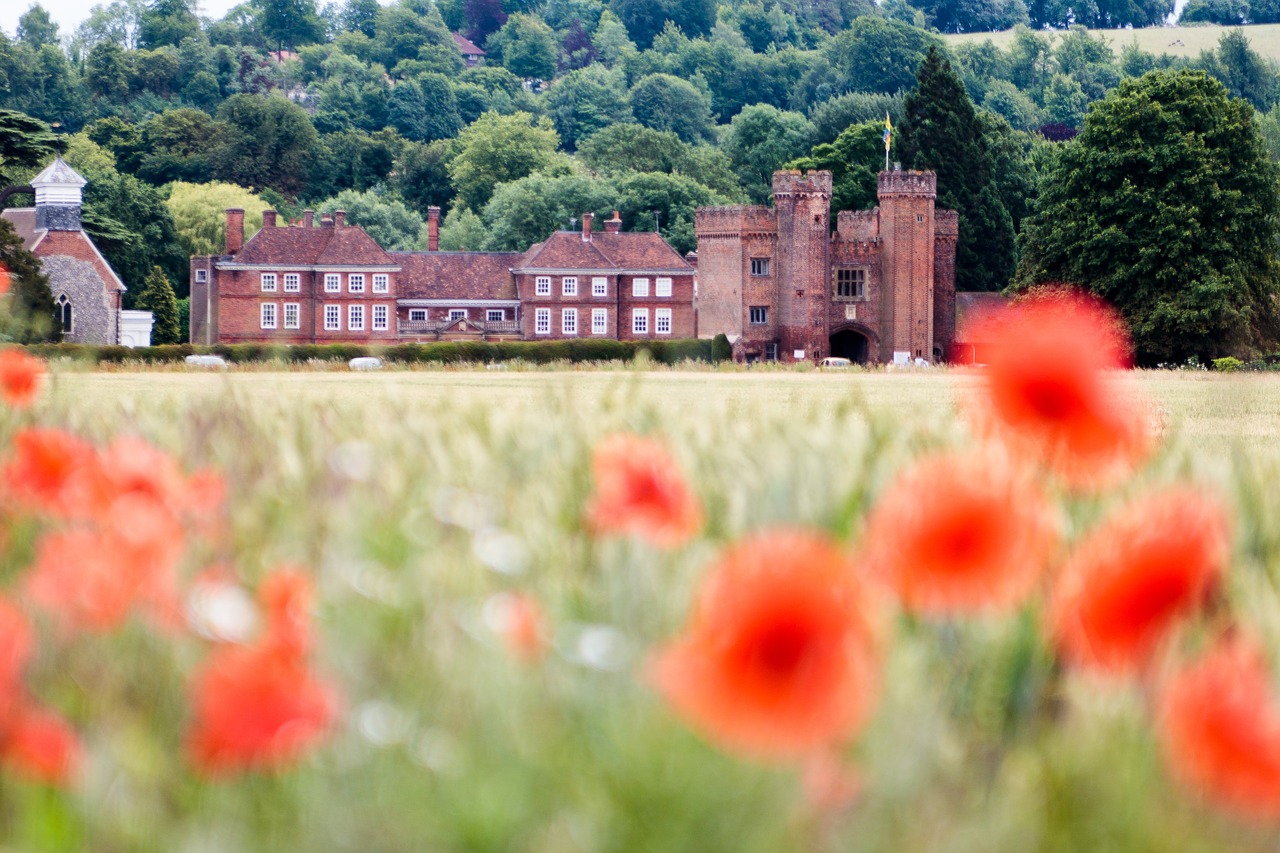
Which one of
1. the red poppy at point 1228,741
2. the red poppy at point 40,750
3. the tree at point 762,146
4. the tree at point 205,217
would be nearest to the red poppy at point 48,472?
the red poppy at point 40,750

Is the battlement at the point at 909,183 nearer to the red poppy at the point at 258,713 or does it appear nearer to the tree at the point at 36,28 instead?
the red poppy at the point at 258,713

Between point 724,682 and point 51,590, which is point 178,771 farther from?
point 724,682

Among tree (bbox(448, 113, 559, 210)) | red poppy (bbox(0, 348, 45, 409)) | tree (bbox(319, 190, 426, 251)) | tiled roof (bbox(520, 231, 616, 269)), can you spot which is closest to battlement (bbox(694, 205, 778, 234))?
tiled roof (bbox(520, 231, 616, 269))

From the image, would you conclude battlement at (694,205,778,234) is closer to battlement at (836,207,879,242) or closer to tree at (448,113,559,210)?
battlement at (836,207,879,242)

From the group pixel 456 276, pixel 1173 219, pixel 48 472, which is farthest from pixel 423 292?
pixel 48 472

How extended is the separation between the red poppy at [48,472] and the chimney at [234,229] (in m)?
73.5

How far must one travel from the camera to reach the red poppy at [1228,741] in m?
2.06

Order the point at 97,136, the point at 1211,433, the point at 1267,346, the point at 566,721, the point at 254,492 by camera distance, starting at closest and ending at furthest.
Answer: the point at 566,721 < the point at 254,492 < the point at 1211,433 < the point at 1267,346 < the point at 97,136

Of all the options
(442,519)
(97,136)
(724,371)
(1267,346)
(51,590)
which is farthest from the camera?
(97,136)

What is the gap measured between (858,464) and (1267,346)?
45429mm

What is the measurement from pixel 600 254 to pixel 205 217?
2878cm

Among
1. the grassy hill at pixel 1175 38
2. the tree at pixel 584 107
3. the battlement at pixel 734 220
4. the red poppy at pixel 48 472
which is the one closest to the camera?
the red poppy at pixel 48 472

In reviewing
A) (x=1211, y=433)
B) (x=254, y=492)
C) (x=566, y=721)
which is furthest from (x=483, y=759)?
(x=1211, y=433)

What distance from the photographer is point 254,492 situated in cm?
420
